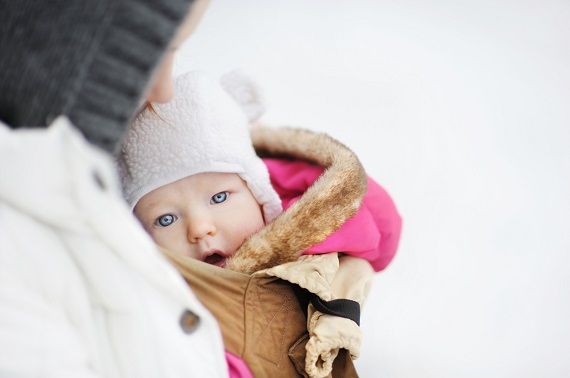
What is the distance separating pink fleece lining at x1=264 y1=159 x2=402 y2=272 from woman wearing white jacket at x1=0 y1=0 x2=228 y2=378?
0.31 meters

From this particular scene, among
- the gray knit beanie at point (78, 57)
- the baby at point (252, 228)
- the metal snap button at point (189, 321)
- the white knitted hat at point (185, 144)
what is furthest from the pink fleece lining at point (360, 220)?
the gray knit beanie at point (78, 57)

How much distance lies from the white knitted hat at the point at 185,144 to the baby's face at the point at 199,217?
2 cm

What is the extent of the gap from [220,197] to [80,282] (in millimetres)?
332

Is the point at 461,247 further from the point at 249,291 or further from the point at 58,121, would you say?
the point at 58,121

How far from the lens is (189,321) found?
0.53m

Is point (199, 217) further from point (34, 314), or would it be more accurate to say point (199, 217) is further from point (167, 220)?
point (34, 314)

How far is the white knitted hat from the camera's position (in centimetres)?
79

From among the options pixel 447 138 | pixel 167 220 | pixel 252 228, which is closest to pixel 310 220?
pixel 252 228

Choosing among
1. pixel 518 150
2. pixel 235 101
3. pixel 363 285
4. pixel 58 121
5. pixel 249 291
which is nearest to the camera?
pixel 58 121

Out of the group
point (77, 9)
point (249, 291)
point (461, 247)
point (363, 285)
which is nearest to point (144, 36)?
point (77, 9)

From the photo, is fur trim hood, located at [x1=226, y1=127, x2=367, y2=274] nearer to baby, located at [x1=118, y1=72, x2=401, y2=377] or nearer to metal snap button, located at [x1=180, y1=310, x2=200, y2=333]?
baby, located at [x1=118, y1=72, x2=401, y2=377]

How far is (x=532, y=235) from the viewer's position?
4.17 ft

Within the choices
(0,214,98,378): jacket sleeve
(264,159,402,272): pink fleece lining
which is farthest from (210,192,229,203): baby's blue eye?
(0,214,98,378): jacket sleeve

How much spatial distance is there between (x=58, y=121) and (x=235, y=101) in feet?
1.90
